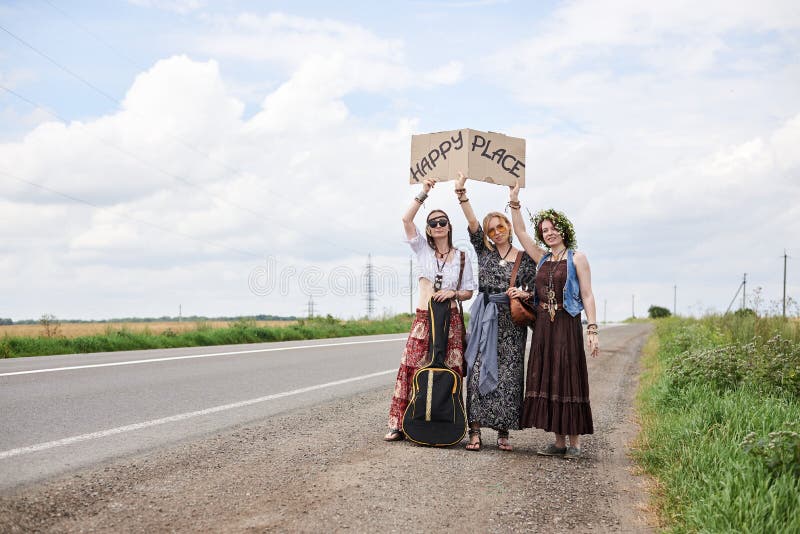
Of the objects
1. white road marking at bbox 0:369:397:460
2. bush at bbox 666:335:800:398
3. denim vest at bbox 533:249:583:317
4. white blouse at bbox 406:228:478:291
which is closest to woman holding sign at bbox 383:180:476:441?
white blouse at bbox 406:228:478:291

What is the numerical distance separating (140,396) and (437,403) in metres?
4.35

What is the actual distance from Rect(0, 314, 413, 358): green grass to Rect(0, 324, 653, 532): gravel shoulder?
1089cm

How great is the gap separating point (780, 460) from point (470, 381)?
101 inches

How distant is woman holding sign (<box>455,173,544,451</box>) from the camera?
6.09 metres

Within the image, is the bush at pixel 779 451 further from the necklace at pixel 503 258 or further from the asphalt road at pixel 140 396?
the asphalt road at pixel 140 396

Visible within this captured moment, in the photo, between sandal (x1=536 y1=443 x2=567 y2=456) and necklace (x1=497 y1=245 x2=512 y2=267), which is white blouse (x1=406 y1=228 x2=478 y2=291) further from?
Answer: sandal (x1=536 y1=443 x2=567 y2=456)

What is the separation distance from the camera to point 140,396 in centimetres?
867

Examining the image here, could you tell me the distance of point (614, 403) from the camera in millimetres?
9461

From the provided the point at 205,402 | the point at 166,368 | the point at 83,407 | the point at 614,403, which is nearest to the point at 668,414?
the point at 614,403

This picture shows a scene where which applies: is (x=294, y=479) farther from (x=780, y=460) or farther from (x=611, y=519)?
(x=780, y=460)

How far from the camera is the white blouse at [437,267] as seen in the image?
6.34 metres

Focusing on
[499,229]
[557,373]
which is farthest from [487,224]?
[557,373]

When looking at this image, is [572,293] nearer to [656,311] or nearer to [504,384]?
[504,384]

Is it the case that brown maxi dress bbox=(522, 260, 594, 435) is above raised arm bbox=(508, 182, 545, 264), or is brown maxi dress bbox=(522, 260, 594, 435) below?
below
